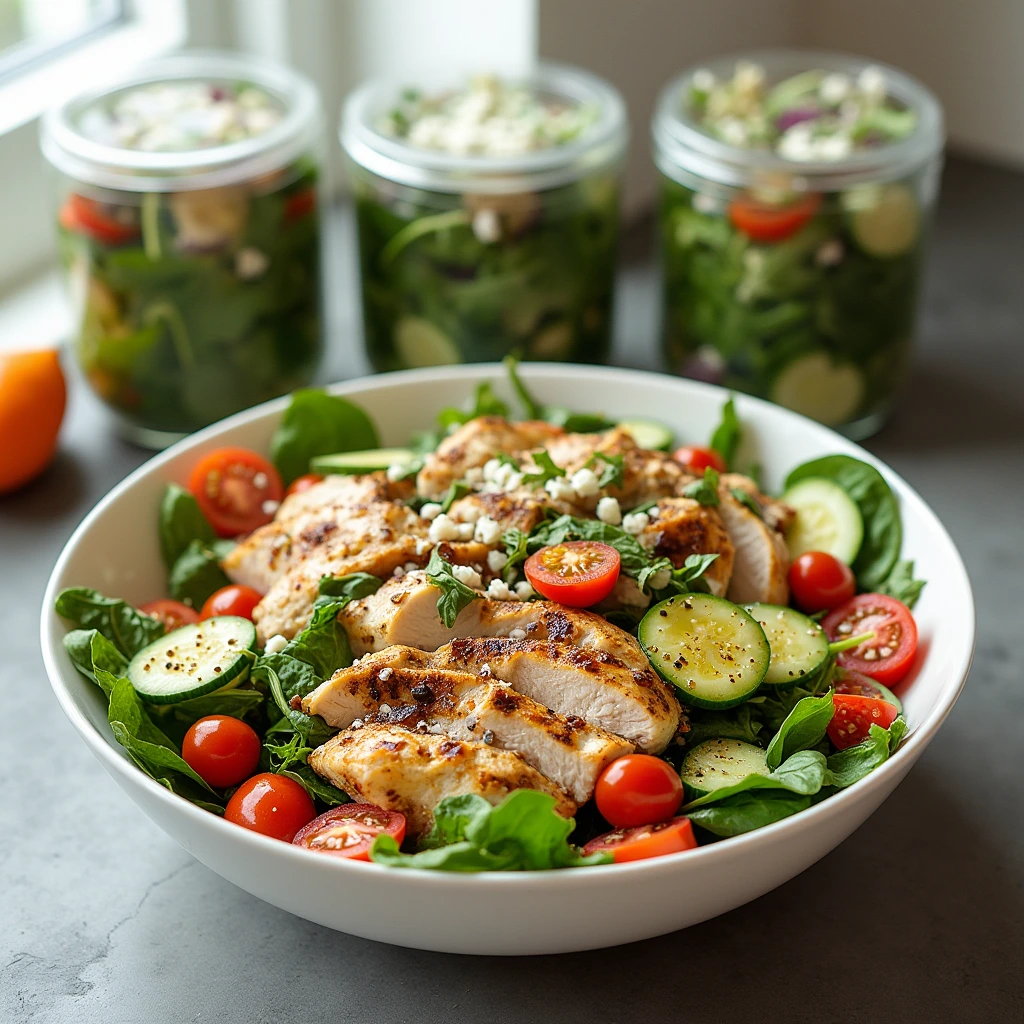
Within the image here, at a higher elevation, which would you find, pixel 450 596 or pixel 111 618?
pixel 450 596

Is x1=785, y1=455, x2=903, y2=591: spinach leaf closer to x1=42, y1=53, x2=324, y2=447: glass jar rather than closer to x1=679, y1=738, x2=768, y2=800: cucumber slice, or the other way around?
x1=679, y1=738, x2=768, y2=800: cucumber slice

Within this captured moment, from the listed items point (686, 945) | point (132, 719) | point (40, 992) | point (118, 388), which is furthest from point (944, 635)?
point (118, 388)

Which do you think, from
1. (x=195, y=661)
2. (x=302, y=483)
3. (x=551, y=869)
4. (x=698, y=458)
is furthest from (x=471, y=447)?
(x=551, y=869)

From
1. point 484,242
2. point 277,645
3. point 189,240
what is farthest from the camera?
point 484,242

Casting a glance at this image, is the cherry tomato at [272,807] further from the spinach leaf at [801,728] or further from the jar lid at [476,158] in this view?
the jar lid at [476,158]

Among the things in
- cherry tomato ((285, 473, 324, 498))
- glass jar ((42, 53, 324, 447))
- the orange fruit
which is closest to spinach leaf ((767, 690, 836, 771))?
cherry tomato ((285, 473, 324, 498))

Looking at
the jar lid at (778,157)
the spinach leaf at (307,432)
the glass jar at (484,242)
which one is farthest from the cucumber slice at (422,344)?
the jar lid at (778,157)

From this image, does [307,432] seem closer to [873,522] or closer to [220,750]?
[220,750]
